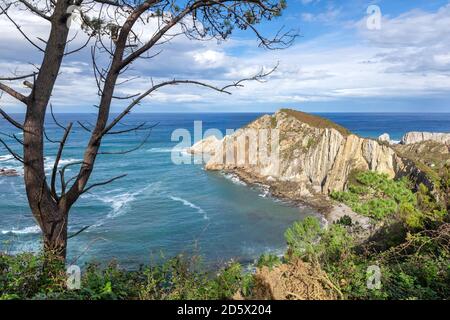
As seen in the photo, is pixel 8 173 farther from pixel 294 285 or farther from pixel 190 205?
pixel 294 285

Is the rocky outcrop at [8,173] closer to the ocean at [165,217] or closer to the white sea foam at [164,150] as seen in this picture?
the ocean at [165,217]

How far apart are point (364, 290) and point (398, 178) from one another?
48903mm

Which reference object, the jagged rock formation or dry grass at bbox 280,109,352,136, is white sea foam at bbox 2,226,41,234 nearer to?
the jagged rock formation

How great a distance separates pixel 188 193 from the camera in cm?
4647

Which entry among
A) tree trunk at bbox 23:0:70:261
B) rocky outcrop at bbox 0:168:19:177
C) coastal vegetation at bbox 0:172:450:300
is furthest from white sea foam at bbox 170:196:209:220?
tree trunk at bbox 23:0:70:261

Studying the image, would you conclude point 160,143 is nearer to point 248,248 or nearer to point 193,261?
point 248,248

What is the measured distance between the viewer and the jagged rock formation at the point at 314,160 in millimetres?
50344

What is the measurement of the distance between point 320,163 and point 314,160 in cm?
98

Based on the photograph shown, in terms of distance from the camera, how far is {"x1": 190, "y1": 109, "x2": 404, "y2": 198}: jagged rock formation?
50.3 metres

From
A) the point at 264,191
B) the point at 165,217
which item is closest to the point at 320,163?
the point at 264,191

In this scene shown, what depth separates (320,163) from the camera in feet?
173

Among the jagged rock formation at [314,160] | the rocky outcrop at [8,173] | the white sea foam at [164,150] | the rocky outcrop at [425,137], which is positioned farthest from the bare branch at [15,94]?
the rocky outcrop at [425,137]

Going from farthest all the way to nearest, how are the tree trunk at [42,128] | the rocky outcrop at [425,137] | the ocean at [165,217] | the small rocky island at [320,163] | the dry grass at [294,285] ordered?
the rocky outcrop at [425,137] < the small rocky island at [320,163] < the ocean at [165,217] < the dry grass at [294,285] < the tree trunk at [42,128]
